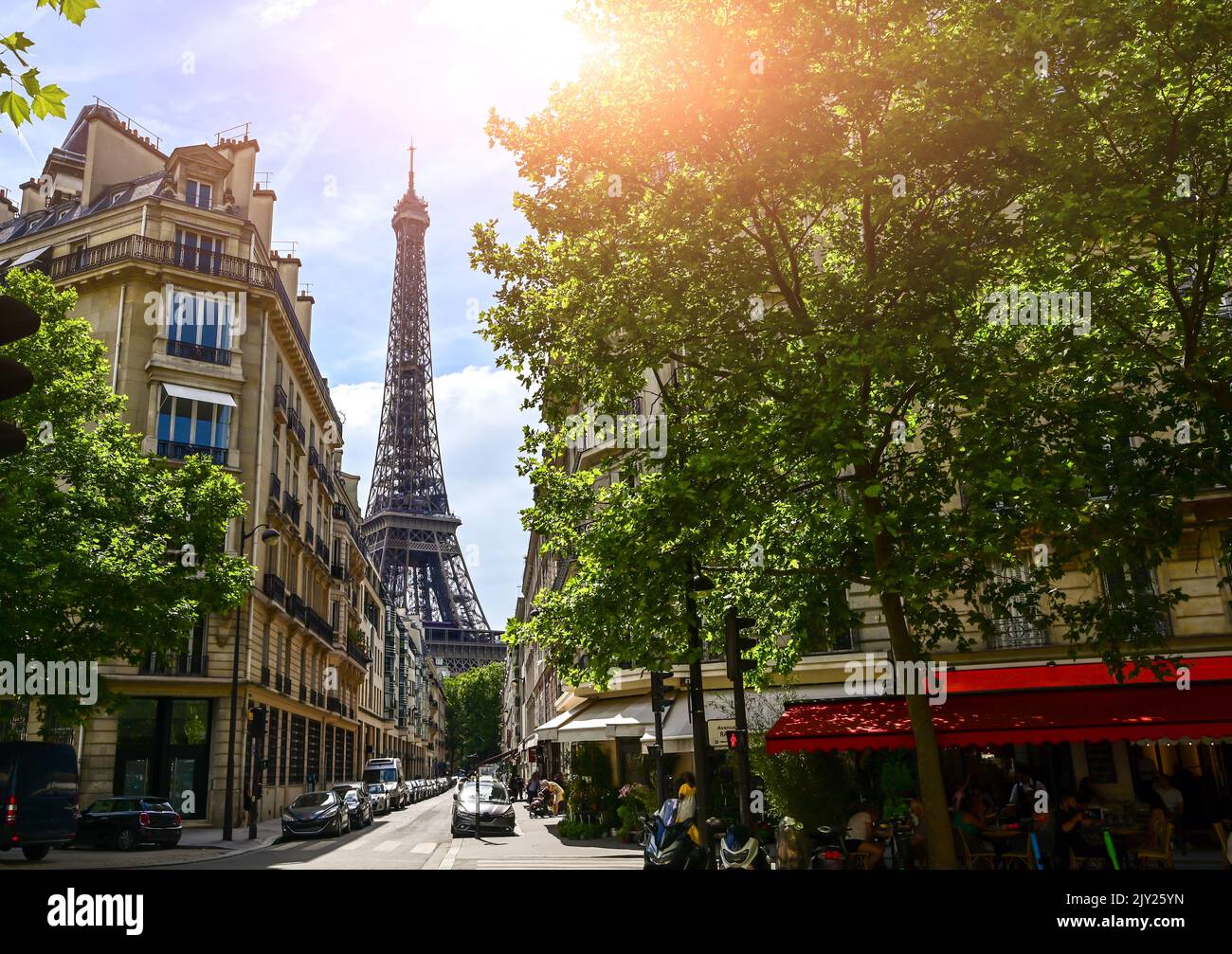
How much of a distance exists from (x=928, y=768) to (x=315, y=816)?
20.6m

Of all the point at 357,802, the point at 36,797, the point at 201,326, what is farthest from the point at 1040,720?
the point at 201,326

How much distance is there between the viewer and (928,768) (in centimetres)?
1269

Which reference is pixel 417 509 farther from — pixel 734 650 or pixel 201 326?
pixel 734 650

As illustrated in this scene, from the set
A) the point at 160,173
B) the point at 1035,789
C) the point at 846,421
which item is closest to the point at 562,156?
A: the point at 846,421

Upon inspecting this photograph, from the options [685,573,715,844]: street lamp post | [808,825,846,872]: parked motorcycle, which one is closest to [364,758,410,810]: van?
[685,573,715,844]: street lamp post

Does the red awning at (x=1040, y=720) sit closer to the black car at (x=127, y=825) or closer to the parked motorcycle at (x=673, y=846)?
the parked motorcycle at (x=673, y=846)

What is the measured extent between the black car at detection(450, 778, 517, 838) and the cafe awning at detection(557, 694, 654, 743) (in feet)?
10.3

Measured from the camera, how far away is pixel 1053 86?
1273 centimetres

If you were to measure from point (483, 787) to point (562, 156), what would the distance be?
22214mm

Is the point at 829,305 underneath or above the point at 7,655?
above

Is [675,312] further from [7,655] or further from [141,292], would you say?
[141,292]

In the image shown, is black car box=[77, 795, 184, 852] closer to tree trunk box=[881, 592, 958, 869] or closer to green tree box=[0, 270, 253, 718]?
green tree box=[0, 270, 253, 718]

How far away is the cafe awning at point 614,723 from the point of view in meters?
25.5
